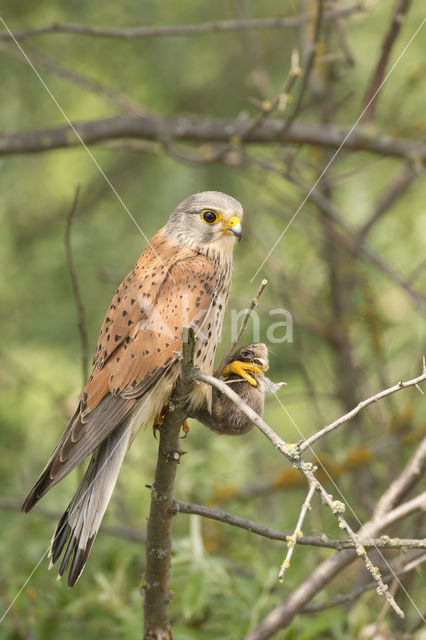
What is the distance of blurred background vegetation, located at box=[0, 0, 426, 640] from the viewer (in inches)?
133

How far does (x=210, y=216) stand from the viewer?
2.89 meters

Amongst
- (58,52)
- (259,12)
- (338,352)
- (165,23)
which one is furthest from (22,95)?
(338,352)

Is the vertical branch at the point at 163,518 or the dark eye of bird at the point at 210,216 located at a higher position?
the dark eye of bird at the point at 210,216

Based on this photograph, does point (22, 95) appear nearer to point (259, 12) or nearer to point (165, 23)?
point (165, 23)

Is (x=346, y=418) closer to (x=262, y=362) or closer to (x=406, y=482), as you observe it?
(x=262, y=362)

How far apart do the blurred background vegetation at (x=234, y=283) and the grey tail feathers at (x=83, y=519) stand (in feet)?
1.75

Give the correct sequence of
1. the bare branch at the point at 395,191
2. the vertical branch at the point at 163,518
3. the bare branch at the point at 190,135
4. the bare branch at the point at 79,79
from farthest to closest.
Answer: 1. the bare branch at the point at 395,191
2. the bare branch at the point at 190,135
3. the bare branch at the point at 79,79
4. the vertical branch at the point at 163,518

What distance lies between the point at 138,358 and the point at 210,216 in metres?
0.60

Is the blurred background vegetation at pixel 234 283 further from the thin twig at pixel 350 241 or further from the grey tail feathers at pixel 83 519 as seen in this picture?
the grey tail feathers at pixel 83 519

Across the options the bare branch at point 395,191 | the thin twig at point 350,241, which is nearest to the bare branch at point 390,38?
the thin twig at point 350,241

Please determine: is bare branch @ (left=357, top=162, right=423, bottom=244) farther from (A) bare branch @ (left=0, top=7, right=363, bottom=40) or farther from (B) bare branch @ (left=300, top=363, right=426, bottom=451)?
(B) bare branch @ (left=300, top=363, right=426, bottom=451)

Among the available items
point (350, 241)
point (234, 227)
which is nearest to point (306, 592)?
point (234, 227)

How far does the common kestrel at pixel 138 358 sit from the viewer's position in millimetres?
2518

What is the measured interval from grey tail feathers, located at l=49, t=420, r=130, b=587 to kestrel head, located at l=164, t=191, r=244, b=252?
899 millimetres
